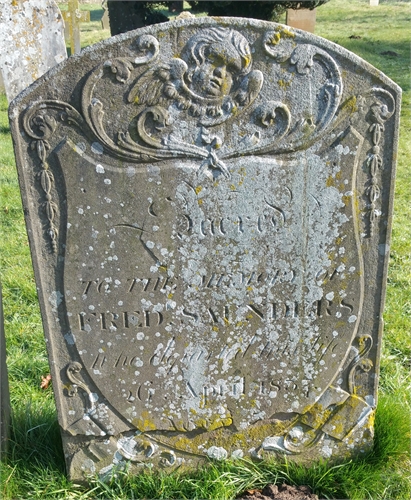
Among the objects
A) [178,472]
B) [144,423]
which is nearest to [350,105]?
[144,423]

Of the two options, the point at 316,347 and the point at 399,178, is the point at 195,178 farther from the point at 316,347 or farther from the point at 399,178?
the point at 399,178

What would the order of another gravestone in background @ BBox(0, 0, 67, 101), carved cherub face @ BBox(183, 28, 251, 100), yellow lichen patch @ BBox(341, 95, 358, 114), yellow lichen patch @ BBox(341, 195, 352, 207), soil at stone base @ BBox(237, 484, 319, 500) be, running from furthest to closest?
another gravestone in background @ BBox(0, 0, 67, 101), soil at stone base @ BBox(237, 484, 319, 500), yellow lichen patch @ BBox(341, 195, 352, 207), yellow lichen patch @ BBox(341, 95, 358, 114), carved cherub face @ BBox(183, 28, 251, 100)

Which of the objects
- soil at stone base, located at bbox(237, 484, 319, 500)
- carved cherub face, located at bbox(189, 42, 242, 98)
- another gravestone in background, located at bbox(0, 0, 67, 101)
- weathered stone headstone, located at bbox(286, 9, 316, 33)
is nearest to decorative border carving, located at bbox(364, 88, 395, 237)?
carved cherub face, located at bbox(189, 42, 242, 98)

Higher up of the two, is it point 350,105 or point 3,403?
point 350,105

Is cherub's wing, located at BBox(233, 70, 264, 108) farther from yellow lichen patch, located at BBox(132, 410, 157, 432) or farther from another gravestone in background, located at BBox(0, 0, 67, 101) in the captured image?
another gravestone in background, located at BBox(0, 0, 67, 101)

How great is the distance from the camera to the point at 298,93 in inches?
96.0

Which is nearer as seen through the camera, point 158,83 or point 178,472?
point 158,83

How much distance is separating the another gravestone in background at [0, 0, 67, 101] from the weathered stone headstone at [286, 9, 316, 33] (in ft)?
28.9

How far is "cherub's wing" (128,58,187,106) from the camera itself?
2.34 metres

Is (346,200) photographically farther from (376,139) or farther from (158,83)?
(158,83)

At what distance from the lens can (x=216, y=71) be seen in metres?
2.36

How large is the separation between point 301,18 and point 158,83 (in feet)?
42.2

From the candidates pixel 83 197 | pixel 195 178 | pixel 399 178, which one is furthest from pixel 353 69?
pixel 399 178

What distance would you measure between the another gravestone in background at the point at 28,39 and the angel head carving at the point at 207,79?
4.27 metres
